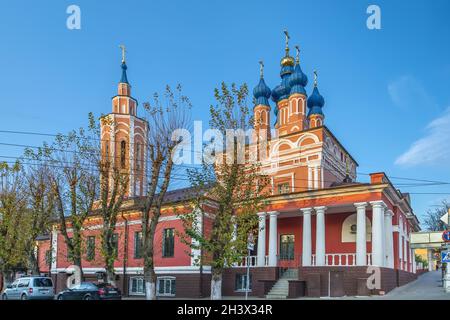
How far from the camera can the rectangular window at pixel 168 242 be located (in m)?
30.3

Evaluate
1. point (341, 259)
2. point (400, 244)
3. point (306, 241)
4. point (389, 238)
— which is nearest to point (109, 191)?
point (306, 241)

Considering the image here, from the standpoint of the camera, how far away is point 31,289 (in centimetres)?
2752

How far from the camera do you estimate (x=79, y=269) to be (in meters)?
27.9

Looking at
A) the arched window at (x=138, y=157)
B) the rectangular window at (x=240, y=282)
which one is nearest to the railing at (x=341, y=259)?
the rectangular window at (x=240, y=282)

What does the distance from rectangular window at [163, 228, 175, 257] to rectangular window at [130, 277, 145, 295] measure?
101 inches

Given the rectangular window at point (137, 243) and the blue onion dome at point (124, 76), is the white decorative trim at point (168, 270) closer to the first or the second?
the rectangular window at point (137, 243)

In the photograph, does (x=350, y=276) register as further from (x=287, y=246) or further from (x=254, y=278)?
(x=287, y=246)

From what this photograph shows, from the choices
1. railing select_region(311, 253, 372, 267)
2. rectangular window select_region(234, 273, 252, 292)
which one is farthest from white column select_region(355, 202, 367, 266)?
rectangular window select_region(234, 273, 252, 292)

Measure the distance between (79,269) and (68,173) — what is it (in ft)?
19.3

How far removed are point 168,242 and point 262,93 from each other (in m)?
19.5

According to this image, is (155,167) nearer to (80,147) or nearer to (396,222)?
(80,147)

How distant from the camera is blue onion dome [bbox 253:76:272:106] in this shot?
44000 mm

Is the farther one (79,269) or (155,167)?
(79,269)

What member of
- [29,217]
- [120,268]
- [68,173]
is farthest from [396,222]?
[29,217]
